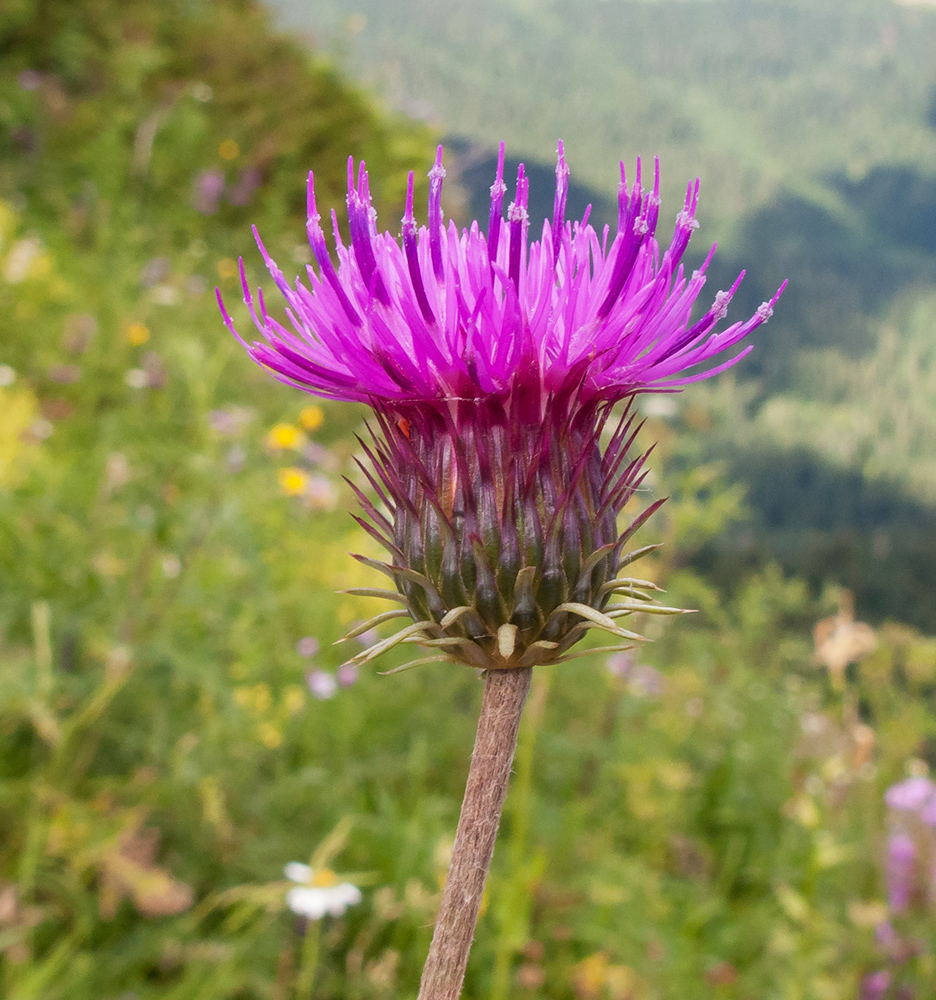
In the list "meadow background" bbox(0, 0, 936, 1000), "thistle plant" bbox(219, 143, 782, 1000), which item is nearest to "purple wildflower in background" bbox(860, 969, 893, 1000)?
"meadow background" bbox(0, 0, 936, 1000)

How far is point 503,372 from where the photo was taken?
4.11 feet

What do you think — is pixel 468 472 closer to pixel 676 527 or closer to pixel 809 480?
pixel 676 527

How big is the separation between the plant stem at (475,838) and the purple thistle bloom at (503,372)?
10cm

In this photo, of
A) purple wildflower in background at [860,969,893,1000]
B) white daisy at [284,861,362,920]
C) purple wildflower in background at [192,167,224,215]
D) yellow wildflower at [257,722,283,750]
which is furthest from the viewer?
purple wildflower in background at [192,167,224,215]

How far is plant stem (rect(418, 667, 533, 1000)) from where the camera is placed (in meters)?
0.96

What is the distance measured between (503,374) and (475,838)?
0.61 metres

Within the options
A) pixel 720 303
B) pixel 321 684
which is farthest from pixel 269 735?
pixel 720 303

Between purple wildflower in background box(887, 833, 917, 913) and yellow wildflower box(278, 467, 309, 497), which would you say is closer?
purple wildflower in background box(887, 833, 917, 913)

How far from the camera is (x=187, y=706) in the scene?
12.5 ft

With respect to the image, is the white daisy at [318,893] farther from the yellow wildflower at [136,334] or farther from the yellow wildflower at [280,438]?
the yellow wildflower at [136,334]

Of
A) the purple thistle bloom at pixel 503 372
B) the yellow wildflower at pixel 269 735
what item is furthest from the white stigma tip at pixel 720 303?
the yellow wildflower at pixel 269 735

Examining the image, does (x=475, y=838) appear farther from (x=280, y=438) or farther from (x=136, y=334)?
(x=136, y=334)

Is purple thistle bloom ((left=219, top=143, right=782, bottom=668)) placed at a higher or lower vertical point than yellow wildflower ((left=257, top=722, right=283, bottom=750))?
higher

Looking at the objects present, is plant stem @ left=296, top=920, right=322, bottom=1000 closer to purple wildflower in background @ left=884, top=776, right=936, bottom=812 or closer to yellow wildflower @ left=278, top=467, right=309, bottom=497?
yellow wildflower @ left=278, top=467, right=309, bottom=497
